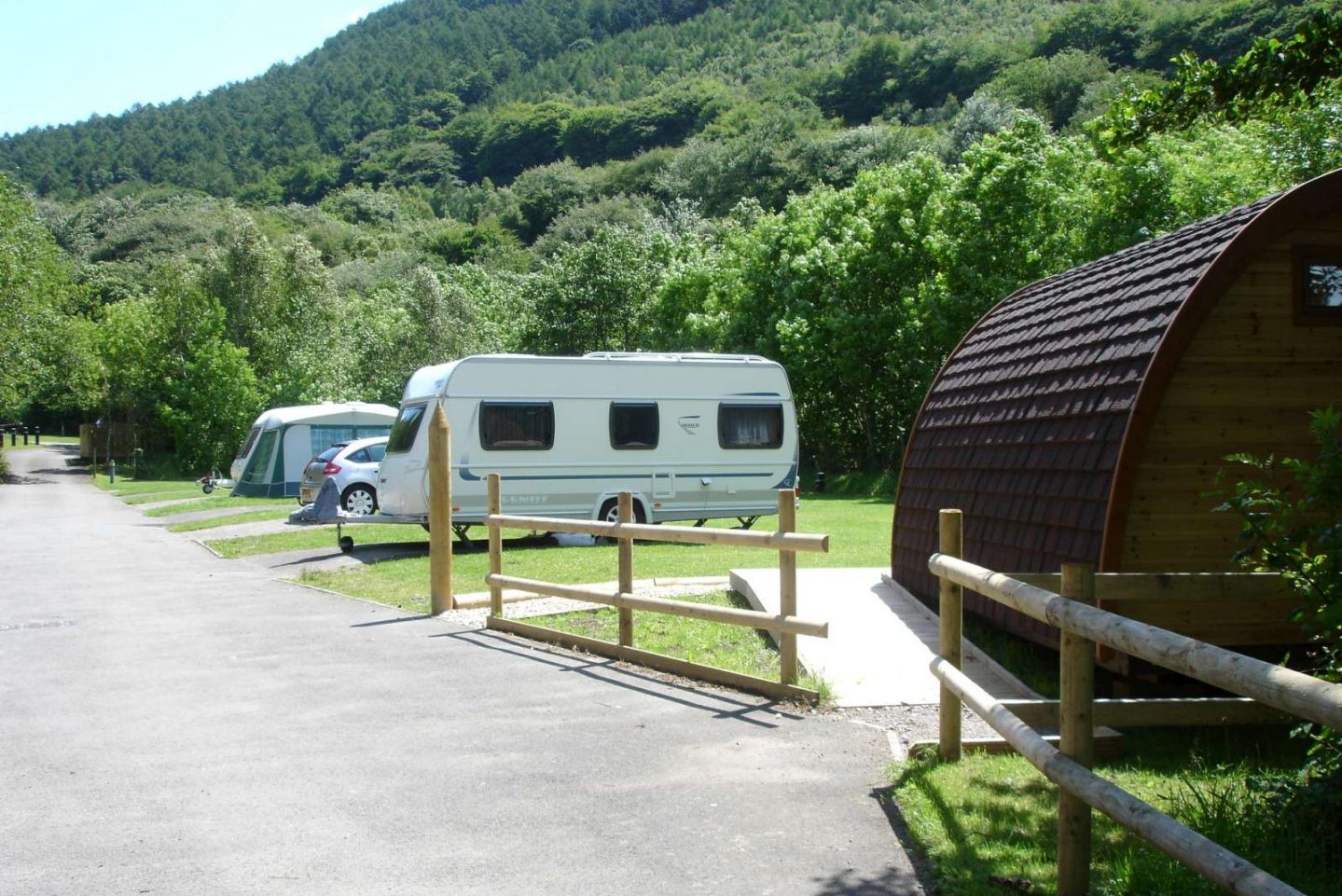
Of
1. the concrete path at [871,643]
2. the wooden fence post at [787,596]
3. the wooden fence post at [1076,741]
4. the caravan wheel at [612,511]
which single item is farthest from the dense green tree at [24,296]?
the wooden fence post at [1076,741]

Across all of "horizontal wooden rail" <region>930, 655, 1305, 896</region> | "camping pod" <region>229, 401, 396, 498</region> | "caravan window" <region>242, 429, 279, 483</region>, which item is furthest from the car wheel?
"horizontal wooden rail" <region>930, 655, 1305, 896</region>

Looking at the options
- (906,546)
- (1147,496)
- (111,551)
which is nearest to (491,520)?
(906,546)

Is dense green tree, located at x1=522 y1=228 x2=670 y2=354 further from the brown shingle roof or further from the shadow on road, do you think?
the shadow on road

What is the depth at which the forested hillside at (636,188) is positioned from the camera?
28219 mm

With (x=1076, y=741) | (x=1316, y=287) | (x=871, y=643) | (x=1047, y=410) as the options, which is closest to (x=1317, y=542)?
(x=1076, y=741)

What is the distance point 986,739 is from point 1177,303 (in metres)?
3.14

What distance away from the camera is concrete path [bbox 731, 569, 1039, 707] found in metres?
7.43

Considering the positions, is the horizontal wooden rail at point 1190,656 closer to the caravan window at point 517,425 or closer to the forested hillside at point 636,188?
the forested hillside at point 636,188

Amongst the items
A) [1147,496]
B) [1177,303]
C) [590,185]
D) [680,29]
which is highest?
[680,29]

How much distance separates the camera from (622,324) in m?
40.0

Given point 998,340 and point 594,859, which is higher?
point 998,340

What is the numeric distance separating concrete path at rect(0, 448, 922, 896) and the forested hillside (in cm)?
468

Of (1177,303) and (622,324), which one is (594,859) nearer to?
(1177,303)

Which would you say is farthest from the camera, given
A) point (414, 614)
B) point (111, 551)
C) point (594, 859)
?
point (111, 551)
